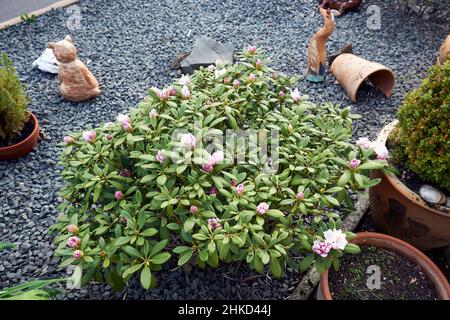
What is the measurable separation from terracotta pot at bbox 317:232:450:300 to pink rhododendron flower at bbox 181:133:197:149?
0.95m

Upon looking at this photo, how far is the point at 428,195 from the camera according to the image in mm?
2189

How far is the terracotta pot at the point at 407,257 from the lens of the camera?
6.64ft

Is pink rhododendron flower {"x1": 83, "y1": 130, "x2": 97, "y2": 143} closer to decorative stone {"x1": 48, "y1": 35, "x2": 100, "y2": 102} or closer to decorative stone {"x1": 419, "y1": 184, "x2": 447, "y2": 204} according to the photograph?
decorative stone {"x1": 48, "y1": 35, "x2": 100, "y2": 102}

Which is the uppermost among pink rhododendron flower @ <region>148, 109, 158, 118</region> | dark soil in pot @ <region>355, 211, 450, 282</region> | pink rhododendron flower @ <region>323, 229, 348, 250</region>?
pink rhododendron flower @ <region>148, 109, 158, 118</region>

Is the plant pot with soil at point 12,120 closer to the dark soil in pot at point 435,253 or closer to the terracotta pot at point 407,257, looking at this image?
the terracotta pot at point 407,257

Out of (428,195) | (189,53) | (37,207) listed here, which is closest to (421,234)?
(428,195)

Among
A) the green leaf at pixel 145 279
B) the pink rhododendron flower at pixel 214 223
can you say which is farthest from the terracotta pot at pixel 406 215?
the green leaf at pixel 145 279

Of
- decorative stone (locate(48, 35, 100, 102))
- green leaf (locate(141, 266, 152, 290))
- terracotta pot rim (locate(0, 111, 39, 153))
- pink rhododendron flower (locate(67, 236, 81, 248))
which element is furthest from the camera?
decorative stone (locate(48, 35, 100, 102))

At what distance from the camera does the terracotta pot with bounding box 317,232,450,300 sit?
202 centimetres

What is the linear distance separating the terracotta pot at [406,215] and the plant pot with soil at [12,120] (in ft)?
8.29

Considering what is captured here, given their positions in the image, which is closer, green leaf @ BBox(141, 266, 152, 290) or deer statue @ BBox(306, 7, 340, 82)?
green leaf @ BBox(141, 266, 152, 290)

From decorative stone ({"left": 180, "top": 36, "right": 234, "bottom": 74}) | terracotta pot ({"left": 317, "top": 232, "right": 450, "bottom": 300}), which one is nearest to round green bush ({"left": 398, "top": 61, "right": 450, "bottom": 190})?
terracotta pot ({"left": 317, "top": 232, "right": 450, "bottom": 300})

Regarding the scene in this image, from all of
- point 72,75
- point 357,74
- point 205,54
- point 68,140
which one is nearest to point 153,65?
point 205,54

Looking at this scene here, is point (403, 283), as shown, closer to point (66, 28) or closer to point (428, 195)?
point (428, 195)
